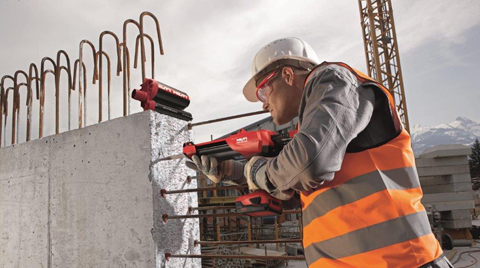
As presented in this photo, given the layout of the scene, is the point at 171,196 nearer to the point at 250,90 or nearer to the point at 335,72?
the point at 250,90

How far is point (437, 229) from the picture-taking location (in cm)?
1405

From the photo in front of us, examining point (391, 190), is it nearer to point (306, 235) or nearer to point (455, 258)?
point (306, 235)

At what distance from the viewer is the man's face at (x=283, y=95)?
5.40 ft

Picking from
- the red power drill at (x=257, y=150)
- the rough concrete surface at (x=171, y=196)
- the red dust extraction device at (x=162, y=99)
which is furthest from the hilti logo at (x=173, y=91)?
the red power drill at (x=257, y=150)

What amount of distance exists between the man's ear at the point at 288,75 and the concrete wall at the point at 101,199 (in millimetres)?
1217

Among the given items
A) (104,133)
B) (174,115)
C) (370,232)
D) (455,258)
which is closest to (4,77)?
(104,133)

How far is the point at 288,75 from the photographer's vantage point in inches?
65.6

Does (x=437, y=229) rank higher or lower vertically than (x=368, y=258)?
lower

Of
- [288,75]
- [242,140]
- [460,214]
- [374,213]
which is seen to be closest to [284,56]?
[288,75]

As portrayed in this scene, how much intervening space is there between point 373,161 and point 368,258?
34 cm

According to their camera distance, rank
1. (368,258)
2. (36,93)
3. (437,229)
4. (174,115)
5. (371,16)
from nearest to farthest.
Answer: (368,258) < (174,115) < (36,93) < (437,229) < (371,16)

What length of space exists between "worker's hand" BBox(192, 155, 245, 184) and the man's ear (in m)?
0.69

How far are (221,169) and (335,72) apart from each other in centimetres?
109

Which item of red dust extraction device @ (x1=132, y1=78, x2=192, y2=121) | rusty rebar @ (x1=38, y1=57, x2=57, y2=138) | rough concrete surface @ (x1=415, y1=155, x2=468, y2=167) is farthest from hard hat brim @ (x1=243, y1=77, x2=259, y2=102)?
rough concrete surface @ (x1=415, y1=155, x2=468, y2=167)
